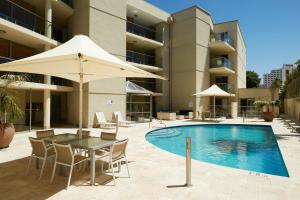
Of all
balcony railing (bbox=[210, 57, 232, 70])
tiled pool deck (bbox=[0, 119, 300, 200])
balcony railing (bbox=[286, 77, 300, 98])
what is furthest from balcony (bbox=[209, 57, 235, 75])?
tiled pool deck (bbox=[0, 119, 300, 200])

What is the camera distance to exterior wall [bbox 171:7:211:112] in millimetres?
23516

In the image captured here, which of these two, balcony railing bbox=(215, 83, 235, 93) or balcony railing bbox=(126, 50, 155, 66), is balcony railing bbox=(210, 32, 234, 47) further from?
balcony railing bbox=(126, 50, 155, 66)

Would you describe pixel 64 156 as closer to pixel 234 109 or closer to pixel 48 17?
pixel 48 17

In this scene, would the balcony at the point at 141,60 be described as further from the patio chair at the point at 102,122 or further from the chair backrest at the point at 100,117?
the patio chair at the point at 102,122

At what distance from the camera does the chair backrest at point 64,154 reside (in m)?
4.71

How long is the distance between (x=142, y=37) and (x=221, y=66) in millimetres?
9122

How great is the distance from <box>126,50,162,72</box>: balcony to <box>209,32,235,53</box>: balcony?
677 centimetres

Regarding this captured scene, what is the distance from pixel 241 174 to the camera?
552cm

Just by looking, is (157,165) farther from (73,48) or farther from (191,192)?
(73,48)

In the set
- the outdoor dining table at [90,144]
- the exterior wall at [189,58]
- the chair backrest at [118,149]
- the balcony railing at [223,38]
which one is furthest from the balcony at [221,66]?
the chair backrest at [118,149]

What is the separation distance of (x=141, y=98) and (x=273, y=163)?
58.6 feet

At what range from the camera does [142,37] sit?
2209 centimetres

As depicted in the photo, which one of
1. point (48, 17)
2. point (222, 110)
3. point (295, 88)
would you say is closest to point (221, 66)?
point (222, 110)

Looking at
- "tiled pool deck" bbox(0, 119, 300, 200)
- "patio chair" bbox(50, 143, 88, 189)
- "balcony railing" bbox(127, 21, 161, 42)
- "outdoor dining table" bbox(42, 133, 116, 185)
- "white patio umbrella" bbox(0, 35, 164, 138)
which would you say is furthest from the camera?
"balcony railing" bbox(127, 21, 161, 42)
